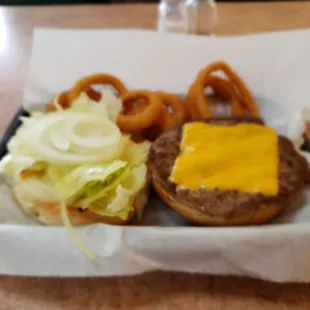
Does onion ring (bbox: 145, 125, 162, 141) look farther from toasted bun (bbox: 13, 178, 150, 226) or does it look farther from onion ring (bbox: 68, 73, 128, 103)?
toasted bun (bbox: 13, 178, 150, 226)

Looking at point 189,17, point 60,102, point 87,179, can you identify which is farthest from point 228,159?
point 189,17

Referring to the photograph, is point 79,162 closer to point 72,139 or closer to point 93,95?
point 72,139

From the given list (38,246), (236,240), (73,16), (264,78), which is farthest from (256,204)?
(73,16)

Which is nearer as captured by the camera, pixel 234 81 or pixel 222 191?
pixel 222 191

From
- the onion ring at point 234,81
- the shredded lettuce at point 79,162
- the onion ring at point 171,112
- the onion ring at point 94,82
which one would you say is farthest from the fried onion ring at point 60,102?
the onion ring at point 234,81

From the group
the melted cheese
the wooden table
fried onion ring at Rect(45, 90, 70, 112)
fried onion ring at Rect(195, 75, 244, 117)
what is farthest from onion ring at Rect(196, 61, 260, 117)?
the wooden table

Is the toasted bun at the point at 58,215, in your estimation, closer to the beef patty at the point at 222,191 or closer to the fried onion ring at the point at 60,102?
the beef patty at the point at 222,191

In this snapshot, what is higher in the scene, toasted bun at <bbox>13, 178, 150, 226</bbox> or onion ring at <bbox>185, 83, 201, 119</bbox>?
onion ring at <bbox>185, 83, 201, 119</bbox>

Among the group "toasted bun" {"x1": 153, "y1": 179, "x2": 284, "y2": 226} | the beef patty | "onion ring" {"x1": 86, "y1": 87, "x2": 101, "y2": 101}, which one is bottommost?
"toasted bun" {"x1": 153, "y1": 179, "x2": 284, "y2": 226}
